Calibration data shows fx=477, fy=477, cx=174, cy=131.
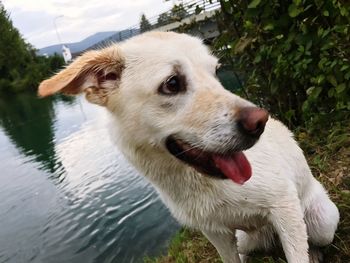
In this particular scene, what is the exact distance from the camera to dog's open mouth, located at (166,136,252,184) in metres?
3.07

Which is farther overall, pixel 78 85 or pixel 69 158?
pixel 69 158

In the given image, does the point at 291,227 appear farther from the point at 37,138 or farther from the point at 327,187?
the point at 37,138

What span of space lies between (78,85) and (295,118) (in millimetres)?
4514

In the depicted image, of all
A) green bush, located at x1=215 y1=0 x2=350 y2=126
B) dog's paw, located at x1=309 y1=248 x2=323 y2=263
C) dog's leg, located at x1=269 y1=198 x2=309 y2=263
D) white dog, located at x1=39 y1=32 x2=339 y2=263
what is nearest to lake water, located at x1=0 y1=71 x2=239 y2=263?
white dog, located at x1=39 y1=32 x2=339 y2=263

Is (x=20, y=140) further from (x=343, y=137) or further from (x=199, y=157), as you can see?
(x=199, y=157)

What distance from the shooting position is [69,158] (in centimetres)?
1576

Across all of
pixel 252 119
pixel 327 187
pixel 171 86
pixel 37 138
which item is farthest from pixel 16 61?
pixel 252 119

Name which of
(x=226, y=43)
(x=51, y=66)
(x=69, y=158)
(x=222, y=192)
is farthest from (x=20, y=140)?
(x=51, y=66)

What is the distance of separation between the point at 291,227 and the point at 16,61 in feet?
307

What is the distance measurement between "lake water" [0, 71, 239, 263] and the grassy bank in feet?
4.79

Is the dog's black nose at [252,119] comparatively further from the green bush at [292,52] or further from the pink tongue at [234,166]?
the green bush at [292,52]

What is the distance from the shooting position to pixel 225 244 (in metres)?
3.76

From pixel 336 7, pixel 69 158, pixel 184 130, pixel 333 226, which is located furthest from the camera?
pixel 69 158

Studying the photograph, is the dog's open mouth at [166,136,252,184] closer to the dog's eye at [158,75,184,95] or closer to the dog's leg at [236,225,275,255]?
the dog's eye at [158,75,184,95]
